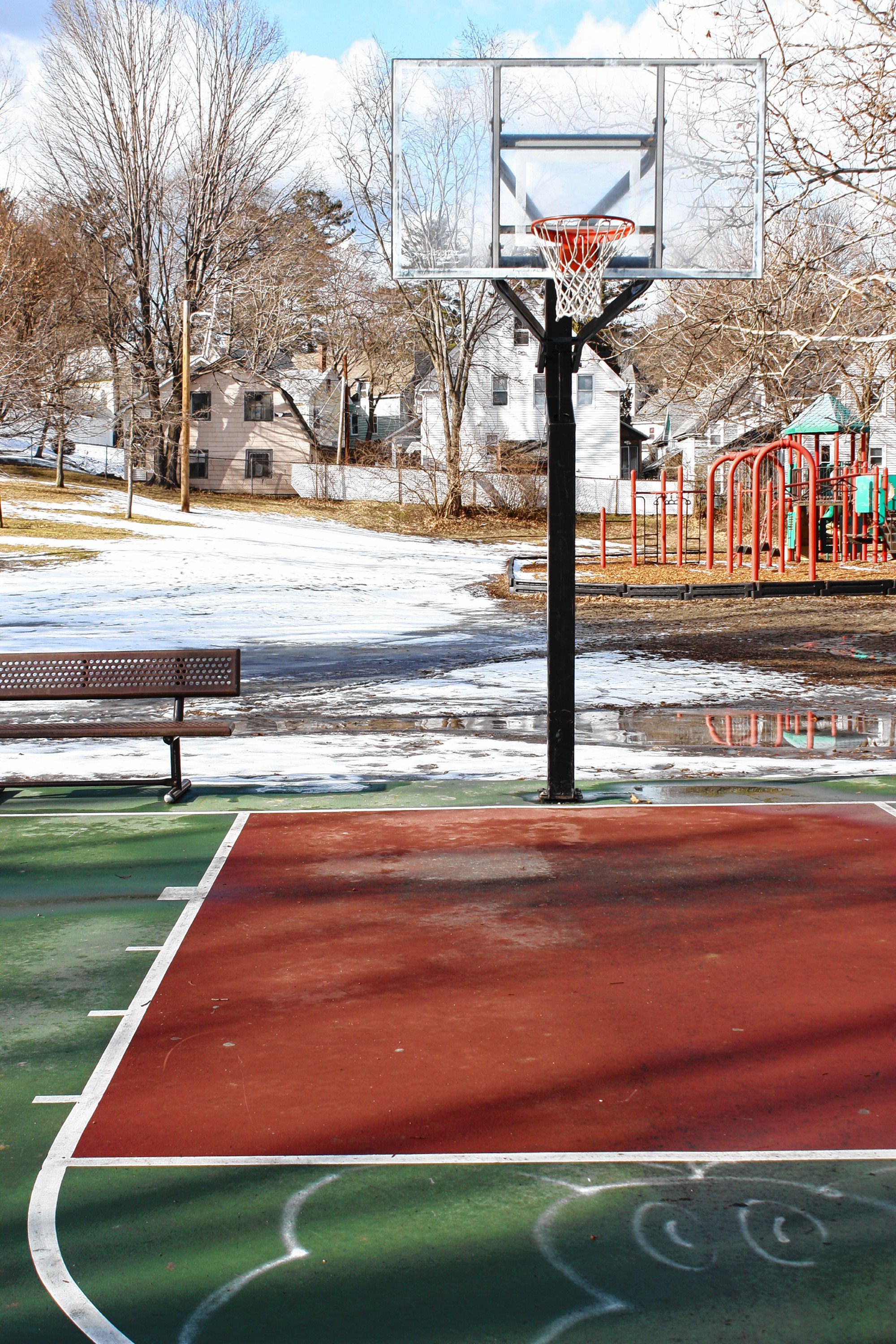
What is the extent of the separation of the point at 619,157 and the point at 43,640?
407 inches

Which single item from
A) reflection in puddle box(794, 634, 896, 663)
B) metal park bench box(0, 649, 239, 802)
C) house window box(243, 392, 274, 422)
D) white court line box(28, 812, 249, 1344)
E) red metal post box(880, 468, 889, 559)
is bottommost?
white court line box(28, 812, 249, 1344)

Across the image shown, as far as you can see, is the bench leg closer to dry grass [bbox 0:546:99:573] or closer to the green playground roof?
dry grass [bbox 0:546:99:573]

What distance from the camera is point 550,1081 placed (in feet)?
14.0

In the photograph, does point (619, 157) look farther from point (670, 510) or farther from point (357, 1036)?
point (670, 510)

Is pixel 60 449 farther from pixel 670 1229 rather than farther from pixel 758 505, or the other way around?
pixel 670 1229

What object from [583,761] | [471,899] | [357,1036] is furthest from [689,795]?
[357,1036]

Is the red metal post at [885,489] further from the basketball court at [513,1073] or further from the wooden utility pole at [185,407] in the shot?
the wooden utility pole at [185,407]

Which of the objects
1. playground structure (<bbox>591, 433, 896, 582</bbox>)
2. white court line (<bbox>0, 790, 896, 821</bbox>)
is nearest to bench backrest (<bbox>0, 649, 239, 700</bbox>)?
white court line (<bbox>0, 790, 896, 821</bbox>)

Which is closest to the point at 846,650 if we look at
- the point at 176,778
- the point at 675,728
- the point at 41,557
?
the point at 675,728

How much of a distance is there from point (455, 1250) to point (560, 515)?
5.03 meters

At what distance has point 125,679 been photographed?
866 centimetres

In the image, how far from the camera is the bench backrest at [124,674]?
28.2ft

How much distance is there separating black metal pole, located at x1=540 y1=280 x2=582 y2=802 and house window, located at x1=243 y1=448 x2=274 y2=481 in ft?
180

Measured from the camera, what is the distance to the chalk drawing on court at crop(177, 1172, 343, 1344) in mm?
3029
